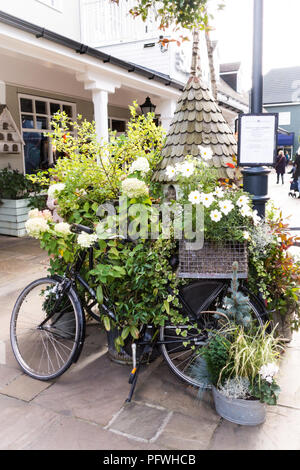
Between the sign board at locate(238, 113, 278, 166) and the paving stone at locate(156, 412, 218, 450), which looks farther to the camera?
the sign board at locate(238, 113, 278, 166)

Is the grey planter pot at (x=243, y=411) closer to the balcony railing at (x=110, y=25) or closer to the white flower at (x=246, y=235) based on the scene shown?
the white flower at (x=246, y=235)

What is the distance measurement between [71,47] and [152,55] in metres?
5.21

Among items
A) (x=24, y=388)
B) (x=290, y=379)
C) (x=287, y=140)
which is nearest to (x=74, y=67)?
(x=24, y=388)

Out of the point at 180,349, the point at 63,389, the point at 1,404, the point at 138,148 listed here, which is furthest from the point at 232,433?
the point at 138,148

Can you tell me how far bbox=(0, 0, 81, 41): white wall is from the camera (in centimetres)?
828

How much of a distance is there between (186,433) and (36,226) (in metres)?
1.65

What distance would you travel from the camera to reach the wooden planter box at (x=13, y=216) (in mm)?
7448

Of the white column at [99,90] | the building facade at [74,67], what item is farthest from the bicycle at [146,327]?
the white column at [99,90]

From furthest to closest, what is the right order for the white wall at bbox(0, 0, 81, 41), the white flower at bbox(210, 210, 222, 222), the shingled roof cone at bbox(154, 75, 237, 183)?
the white wall at bbox(0, 0, 81, 41) → the shingled roof cone at bbox(154, 75, 237, 183) → the white flower at bbox(210, 210, 222, 222)

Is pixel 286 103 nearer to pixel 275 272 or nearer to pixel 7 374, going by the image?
pixel 275 272

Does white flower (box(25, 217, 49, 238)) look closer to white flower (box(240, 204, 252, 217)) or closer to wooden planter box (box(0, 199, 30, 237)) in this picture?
white flower (box(240, 204, 252, 217))

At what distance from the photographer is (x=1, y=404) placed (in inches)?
101

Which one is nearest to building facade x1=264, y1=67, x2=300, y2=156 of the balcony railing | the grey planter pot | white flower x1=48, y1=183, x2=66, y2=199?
the balcony railing

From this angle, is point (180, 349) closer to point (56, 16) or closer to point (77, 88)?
point (77, 88)
